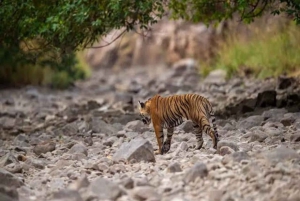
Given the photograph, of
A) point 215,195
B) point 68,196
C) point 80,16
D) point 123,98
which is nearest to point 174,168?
point 215,195

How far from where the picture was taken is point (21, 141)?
944cm

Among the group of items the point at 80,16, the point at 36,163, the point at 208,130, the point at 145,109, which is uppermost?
the point at 80,16

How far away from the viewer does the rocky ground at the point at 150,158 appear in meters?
5.40

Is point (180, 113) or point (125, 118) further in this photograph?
point (125, 118)

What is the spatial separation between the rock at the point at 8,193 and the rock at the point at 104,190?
0.63 meters

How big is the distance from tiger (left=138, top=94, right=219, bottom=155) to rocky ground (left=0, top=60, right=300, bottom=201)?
0.19 metres

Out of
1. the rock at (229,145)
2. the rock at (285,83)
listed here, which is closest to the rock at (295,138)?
the rock at (229,145)

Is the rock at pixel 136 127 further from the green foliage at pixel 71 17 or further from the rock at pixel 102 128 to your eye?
the green foliage at pixel 71 17

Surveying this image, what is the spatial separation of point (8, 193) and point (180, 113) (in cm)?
235

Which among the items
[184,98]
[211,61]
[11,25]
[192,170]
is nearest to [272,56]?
[211,61]

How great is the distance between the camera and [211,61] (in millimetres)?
21594

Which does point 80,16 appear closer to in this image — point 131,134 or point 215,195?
point 131,134

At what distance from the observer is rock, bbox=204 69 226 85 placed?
17.8 metres

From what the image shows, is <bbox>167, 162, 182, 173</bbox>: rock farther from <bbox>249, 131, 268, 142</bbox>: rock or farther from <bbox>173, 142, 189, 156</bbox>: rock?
<bbox>249, 131, 268, 142</bbox>: rock
